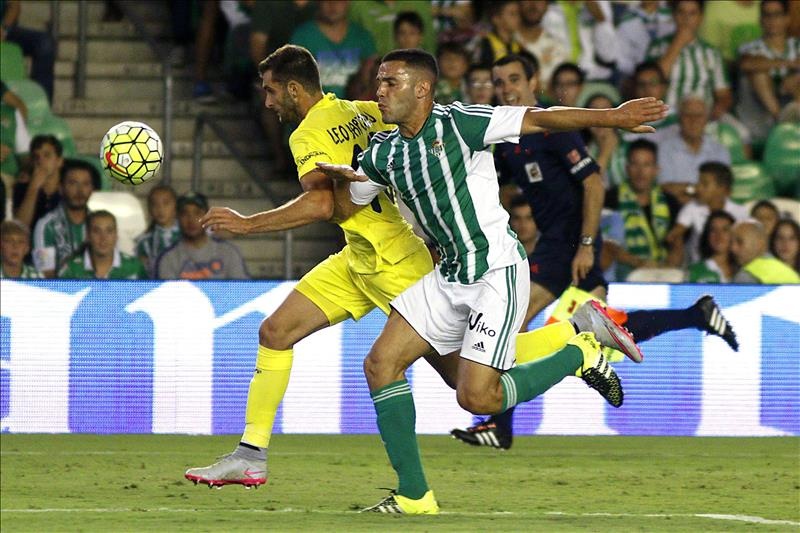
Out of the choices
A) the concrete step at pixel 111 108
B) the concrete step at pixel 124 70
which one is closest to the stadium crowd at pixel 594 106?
the concrete step at pixel 111 108

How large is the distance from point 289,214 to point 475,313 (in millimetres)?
925

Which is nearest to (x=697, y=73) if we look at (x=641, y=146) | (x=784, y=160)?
(x=784, y=160)

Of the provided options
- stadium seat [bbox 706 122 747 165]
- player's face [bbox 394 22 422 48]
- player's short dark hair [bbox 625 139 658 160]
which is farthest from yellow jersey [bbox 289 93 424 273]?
stadium seat [bbox 706 122 747 165]

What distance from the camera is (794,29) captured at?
1453cm

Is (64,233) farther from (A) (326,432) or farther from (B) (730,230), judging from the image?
(B) (730,230)

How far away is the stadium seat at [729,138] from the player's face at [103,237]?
519cm

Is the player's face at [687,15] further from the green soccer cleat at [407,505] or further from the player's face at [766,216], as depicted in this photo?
the green soccer cleat at [407,505]

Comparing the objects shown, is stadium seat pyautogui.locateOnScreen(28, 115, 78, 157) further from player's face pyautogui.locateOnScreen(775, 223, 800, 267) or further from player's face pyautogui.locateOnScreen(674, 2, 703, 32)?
player's face pyautogui.locateOnScreen(775, 223, 800, 267)

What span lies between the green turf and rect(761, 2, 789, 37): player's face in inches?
193

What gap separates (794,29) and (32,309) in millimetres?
7510

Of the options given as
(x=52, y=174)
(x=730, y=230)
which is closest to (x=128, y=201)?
(x=52, y=174)

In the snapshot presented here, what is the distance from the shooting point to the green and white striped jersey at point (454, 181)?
22.6 ft

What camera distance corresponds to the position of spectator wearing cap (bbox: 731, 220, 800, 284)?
11853mm

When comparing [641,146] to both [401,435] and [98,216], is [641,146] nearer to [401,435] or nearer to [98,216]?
[98,216]
